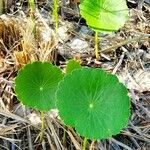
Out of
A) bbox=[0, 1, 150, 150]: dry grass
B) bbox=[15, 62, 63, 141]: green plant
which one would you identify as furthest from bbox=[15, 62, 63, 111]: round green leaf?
bbox=[0, 1, 150, 150]: dry grass

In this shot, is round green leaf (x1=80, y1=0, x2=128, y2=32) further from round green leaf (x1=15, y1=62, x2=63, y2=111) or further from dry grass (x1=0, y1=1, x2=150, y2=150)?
round green leaf (x1=15, y1=62, x2=63, y2=111)

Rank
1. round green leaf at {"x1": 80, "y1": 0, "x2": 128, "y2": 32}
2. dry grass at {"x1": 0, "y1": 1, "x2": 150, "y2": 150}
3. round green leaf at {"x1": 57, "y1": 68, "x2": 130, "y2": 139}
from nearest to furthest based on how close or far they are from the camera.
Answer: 1. round green leaf at {"x1": 57, "y1": 68, "x2": 130, "y2": 139}
2. dry grass at {"x1": 0, "y1": 1, "x2": 150, "y2": 150}
3. round green leaf at {"x1": 80, "y1": 0, "x2": 128, "y2": 32}

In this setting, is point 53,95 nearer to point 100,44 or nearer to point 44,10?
point 100,44

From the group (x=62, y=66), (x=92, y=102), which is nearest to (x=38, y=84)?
(x=92, y=102)

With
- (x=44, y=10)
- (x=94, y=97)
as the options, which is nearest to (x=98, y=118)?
(x=94, y=97)

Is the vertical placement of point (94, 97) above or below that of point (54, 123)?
above

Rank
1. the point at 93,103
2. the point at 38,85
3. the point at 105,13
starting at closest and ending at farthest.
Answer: the point at 93,103
the point at 38,85
the point at 105,13

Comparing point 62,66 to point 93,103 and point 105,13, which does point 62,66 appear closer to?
point 105,13
